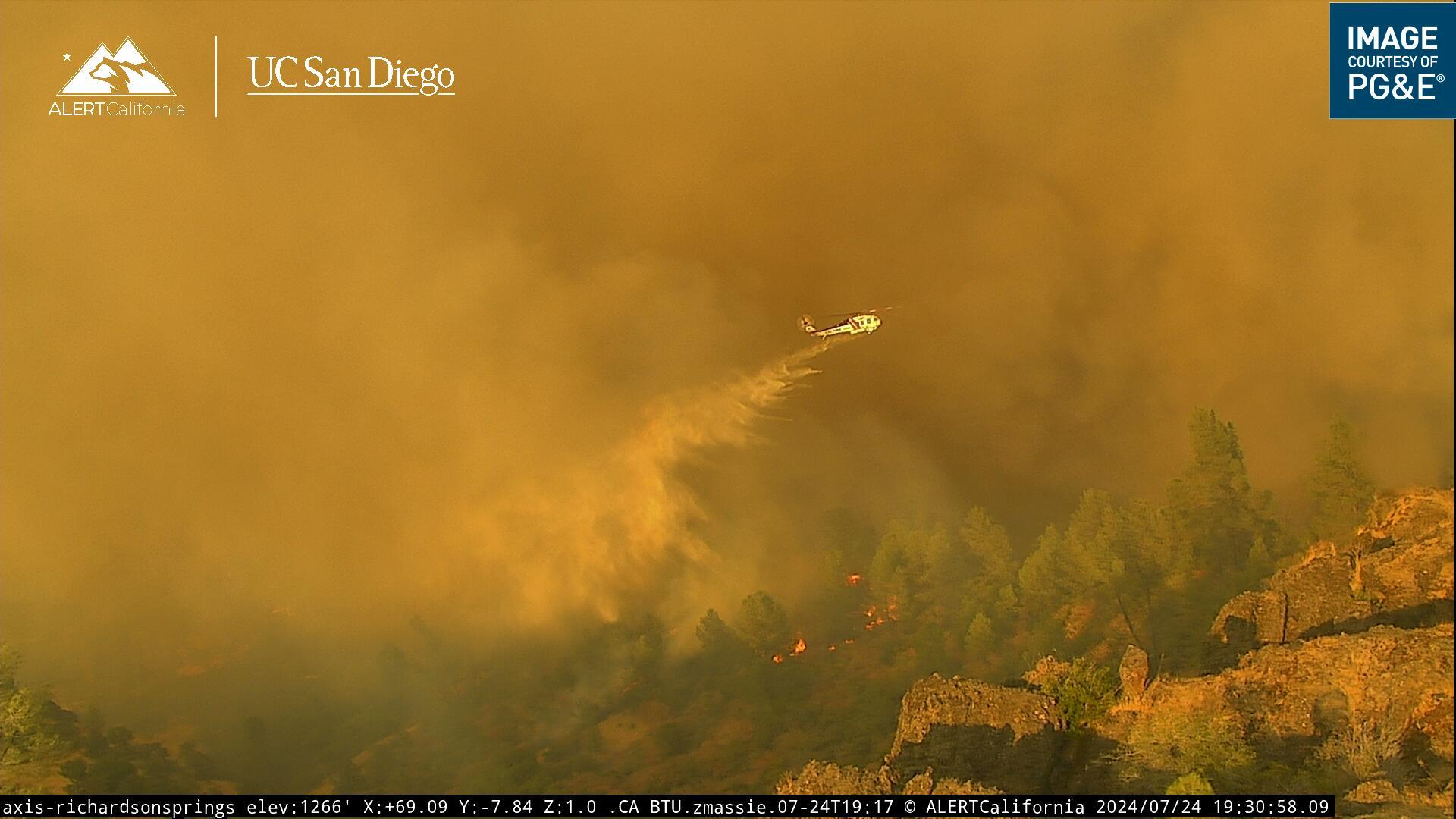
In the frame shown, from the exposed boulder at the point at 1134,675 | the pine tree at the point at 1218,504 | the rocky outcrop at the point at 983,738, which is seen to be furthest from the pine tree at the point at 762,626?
the pine tree at the point at 1218,504

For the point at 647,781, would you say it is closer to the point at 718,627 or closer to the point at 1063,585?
the point at 718,627

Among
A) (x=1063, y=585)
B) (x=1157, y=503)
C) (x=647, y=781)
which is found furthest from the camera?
(x=1157, y=503)

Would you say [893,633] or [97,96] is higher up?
[97,96]

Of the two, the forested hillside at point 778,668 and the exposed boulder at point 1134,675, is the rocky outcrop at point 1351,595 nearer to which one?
the forested hillside at point 778,668

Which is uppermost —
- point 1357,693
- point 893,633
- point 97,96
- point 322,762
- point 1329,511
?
point 97,96

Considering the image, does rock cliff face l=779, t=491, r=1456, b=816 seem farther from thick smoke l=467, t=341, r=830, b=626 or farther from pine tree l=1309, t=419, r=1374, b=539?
thick smoke l=467, t=341, r=830, b=626

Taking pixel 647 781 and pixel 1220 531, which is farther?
pixel 1220 531

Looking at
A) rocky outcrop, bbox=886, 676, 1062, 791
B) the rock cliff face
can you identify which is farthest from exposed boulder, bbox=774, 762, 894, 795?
rocky outcrop, bbox=886, 676, 1062, 791

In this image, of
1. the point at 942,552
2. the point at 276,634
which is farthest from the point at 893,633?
the point at 276,634
